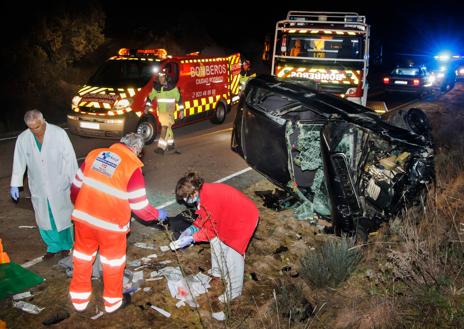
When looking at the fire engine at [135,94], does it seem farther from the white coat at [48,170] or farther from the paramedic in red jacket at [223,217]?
the paramedic in red jacket at [223,217]

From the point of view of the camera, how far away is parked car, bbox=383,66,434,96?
1858 cm

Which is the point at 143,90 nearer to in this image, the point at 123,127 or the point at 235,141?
the point at 123,127

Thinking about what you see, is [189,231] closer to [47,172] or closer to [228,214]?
[228,214]

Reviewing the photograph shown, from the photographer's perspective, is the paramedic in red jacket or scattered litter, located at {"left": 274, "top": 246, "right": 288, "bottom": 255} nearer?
the paramedic in red jacket

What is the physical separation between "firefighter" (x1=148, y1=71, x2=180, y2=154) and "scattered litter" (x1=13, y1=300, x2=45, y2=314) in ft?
17.6

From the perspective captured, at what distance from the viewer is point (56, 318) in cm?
377

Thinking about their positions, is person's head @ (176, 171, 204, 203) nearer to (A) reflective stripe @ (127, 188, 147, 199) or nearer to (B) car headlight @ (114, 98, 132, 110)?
(A) reflective stripe @ (127, 188, 147, 199)

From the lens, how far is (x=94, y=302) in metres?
4.04

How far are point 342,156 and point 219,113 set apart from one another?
7932 mm

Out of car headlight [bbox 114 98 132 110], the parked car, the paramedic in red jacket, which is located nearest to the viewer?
the paramedic in red jacket

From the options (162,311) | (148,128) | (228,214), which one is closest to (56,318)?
(162,311)

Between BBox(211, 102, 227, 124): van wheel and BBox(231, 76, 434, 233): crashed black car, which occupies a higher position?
BBox(231, 76, 434, 233): crashed black car

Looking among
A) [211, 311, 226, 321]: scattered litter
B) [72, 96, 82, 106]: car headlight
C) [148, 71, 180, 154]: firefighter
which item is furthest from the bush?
[72, 96, 82, 106]: car headlight

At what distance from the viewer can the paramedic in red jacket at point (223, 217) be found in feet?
12.8
